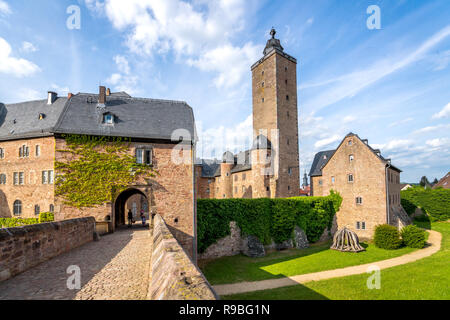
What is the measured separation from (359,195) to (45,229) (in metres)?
27.1

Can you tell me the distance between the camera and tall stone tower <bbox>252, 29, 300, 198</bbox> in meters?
28.7

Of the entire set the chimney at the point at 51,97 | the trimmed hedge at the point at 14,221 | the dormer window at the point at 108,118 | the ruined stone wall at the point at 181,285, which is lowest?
the trimmed hedge at the point at 14,221

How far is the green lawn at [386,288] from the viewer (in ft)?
32.2

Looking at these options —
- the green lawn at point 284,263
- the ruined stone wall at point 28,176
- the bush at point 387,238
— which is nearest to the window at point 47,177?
the ruined stone wall at point 28,176

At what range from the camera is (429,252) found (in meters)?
18.0

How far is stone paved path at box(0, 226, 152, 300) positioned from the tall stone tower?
22567mm

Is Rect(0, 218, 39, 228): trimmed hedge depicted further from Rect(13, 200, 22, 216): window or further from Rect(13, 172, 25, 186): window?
Rect(13, 172, 25, 186): window

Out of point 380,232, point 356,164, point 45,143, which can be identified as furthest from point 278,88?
point 45,143

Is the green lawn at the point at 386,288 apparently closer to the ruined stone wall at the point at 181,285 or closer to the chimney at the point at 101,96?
the ruined stone wall at the point at 181,285

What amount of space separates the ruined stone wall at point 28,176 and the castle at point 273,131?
74.1 ft

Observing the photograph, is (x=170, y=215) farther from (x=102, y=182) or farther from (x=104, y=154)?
(x=104, y=154)

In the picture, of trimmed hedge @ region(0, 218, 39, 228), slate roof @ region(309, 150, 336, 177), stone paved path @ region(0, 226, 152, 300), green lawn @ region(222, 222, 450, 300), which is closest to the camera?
stone paved path @ region(0, 226, 152, 300)

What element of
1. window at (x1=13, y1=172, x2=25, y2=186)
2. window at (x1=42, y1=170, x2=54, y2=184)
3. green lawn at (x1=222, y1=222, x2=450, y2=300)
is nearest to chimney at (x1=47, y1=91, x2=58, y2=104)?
window at (x1=13, y1=172, x2=25, y2=186)

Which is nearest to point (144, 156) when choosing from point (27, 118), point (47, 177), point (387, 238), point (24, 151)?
point (47, 177)
